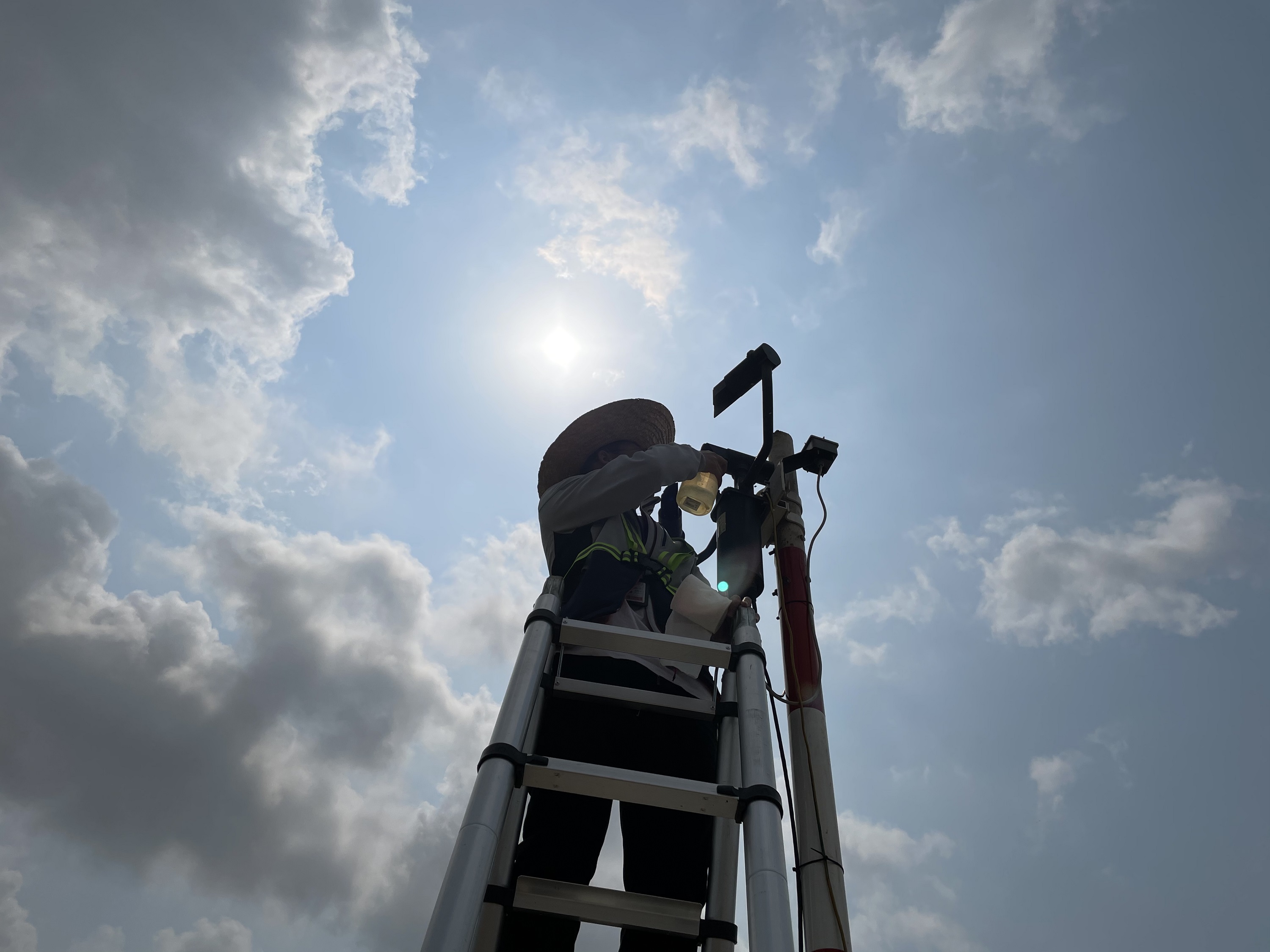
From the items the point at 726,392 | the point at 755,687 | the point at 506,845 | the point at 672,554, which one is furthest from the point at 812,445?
the point at 506,845

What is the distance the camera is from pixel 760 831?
7.47ft

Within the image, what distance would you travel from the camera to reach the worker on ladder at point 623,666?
9.38 feet

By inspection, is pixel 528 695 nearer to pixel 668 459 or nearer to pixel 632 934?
pixel 632 934

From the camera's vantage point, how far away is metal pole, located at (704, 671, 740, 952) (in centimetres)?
276

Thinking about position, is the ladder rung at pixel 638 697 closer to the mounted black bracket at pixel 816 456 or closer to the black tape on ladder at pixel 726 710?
the black tape on ladder at pixel 726 710

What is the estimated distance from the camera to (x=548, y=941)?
8.75 ft

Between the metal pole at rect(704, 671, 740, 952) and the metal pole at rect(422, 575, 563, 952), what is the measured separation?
858 mm

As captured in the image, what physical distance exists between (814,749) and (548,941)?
142 centimetres

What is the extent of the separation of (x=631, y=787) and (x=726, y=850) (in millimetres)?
799

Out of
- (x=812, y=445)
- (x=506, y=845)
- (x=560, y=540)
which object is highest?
(x=812, y=445)

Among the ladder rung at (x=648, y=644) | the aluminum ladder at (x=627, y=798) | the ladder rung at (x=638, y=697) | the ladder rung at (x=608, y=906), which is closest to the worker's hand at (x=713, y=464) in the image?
the aluminum ladder at (x=627, y=798)

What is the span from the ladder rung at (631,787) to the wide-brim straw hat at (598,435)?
79.8 inches

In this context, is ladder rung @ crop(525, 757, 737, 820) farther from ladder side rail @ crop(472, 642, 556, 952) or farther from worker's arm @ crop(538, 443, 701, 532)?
worker's arm @ crop(538, 443, 701, 532)

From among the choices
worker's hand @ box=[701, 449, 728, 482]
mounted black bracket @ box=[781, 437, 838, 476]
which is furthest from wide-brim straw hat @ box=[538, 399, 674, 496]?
mounted black bracket @ box=[781, 437, 838, 476]
